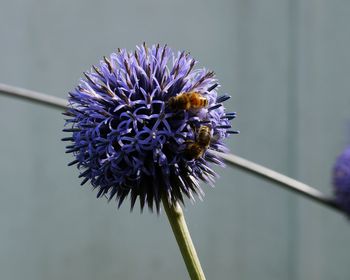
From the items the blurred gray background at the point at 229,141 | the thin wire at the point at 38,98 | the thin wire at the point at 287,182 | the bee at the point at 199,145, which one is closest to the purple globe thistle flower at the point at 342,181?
the thin wire at the point at 287,182

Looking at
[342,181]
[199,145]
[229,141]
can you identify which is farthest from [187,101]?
[229,141]

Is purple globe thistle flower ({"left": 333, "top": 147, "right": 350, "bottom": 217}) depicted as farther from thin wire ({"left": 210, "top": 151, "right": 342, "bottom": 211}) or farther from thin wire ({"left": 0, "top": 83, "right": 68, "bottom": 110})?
thin wire ({"left": 0, "top": 83, "right": 68, "bottom": 110})

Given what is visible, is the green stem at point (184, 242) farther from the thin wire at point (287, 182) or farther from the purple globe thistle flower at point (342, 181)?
the purple globe thistle flower at point (342, 181)

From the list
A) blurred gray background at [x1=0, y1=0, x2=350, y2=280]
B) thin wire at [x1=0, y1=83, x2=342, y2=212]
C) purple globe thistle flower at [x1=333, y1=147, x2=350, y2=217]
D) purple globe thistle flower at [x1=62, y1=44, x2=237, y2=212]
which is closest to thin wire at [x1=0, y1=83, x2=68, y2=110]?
thin wire at [x1=0, y1=83, x2=342, y2=212]

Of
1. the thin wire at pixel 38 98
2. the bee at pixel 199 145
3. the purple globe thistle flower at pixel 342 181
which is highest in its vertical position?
the thin wire at pixel 38 98

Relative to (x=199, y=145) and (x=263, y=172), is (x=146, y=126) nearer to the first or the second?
(x=199, y=145)

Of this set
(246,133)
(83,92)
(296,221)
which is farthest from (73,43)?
(83,92)

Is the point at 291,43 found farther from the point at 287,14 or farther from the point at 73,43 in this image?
the point at 73,43
